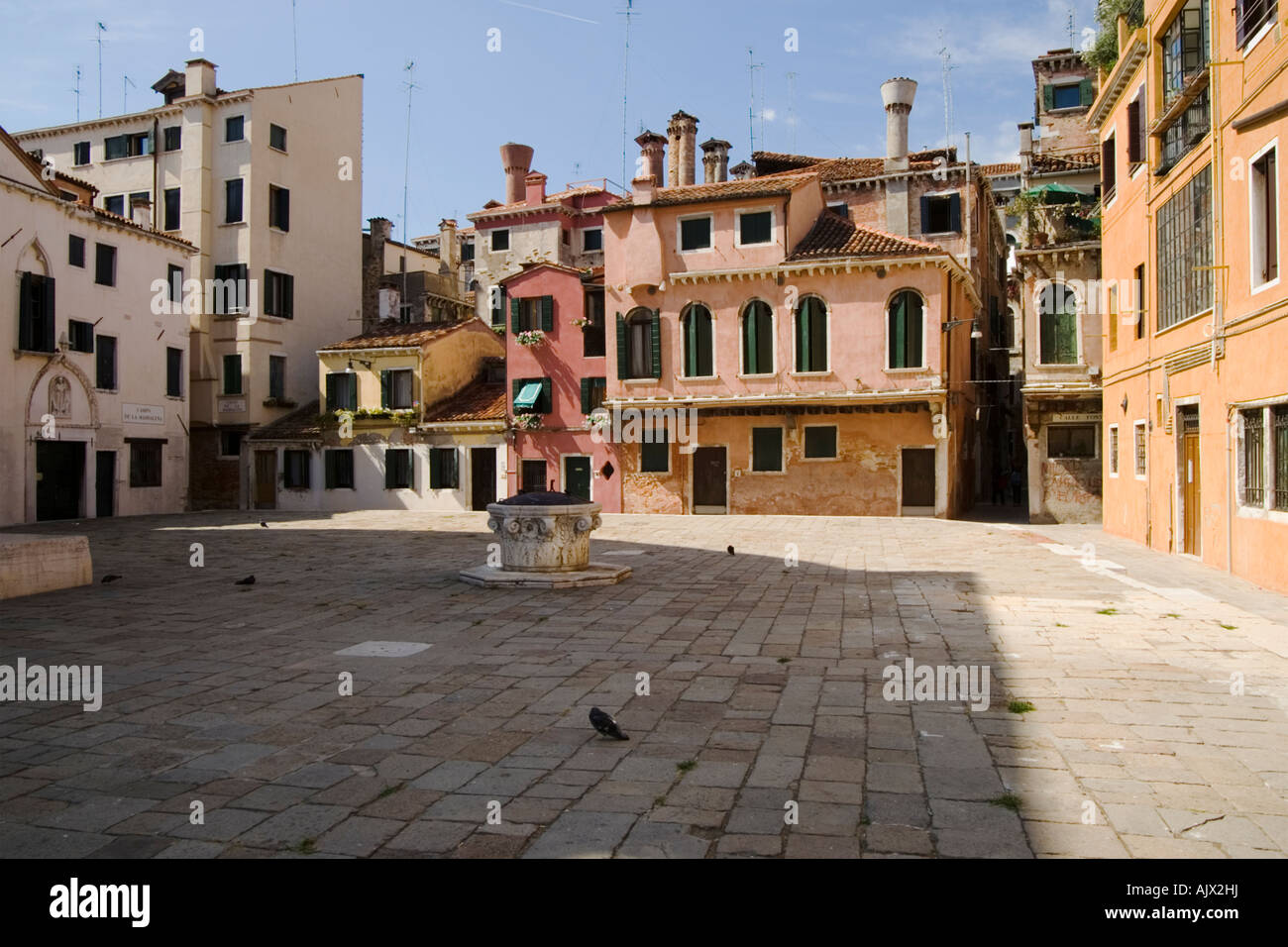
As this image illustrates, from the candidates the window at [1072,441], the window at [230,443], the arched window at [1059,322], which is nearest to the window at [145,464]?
the window at [230,443]

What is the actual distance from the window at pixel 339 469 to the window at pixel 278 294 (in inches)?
222

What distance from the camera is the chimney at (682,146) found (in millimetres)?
37281

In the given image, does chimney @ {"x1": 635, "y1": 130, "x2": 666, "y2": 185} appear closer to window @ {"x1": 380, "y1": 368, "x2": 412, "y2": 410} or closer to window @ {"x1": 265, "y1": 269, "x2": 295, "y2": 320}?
window @ {"x1": 380, "y1": 368, "x2": 412, "y2": 410}

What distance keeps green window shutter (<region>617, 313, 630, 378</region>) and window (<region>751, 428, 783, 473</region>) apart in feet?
15.6

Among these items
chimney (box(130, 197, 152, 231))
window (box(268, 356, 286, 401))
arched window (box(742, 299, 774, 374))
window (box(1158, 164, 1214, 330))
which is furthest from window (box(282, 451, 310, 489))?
window (box(1158, 164, 1214, 330))

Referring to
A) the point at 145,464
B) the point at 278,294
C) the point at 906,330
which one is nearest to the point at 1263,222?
the point at 906,330

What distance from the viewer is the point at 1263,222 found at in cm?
1259

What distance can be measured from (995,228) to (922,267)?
14.0 m

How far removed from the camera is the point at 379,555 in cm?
1712

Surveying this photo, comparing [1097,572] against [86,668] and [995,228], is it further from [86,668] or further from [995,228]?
[995,228]

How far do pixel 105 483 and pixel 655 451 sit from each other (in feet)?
57.3

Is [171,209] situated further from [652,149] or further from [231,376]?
[652,149]

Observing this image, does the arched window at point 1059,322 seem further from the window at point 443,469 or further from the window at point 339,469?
the window at point 339,469
